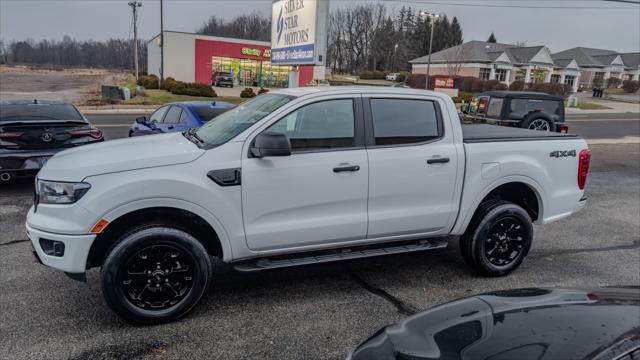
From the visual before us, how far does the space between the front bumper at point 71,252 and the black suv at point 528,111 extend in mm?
13658

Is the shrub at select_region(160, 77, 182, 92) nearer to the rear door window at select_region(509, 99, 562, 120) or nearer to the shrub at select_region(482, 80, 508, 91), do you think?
the rear door window at select_region(509, 99, 562, 120)

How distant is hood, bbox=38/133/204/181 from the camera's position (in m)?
3.60

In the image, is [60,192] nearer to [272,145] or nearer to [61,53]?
[272,145]

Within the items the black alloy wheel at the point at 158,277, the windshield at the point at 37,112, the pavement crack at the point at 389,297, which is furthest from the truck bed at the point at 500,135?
the windshield at the point at 37,112

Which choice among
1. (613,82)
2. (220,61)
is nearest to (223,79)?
(220,61)

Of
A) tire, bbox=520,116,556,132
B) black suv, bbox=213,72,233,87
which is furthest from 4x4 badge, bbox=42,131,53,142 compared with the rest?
black suv, bbox=213,72,233,87

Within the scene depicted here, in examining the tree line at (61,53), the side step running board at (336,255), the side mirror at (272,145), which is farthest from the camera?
the tree line at (61,53)

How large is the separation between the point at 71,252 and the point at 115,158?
2.56 feet

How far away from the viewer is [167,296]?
3.81m

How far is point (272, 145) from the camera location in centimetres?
373

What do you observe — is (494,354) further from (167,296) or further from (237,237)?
(167,296)

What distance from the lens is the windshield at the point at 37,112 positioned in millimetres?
7531

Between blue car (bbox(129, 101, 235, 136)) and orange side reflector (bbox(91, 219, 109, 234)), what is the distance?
4.87 m

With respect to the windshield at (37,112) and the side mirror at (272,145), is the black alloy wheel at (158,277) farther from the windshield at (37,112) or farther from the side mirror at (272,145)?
the windshield at (37,112)
